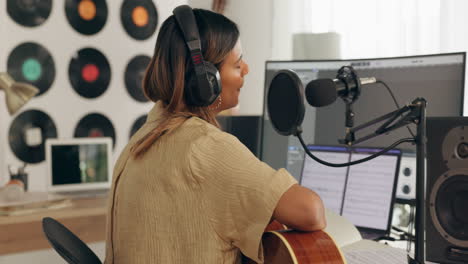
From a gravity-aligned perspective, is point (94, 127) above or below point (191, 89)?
below

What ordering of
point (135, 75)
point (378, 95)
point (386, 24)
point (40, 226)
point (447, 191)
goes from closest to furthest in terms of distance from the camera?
1. point (447, 191)
2. point (378, 95)
3. point (40, 226)
4. point (386, 24)
5. point (135, 75)

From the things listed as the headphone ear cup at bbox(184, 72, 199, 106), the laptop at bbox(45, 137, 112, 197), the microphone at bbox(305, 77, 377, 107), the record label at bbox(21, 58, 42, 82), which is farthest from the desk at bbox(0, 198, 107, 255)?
the microphone at bbox(305, 77, 377, 107)

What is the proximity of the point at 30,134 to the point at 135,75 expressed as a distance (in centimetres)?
65

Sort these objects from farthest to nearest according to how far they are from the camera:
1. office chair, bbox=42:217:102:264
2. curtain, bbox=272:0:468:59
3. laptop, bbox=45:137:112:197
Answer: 1. curtain, bbox=272:0:468:59
2. laptop, bbox=45:137:112:197
3. office chair, bbox=42:217:102:264

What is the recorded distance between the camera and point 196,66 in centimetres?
105

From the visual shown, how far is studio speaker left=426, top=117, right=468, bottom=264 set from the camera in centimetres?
101

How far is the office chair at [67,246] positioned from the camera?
0.88m

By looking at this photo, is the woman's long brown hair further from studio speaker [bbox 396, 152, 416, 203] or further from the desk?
the desk

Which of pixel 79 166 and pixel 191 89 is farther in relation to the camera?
pixel 79 166

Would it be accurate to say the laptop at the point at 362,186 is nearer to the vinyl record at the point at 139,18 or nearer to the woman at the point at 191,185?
the woman at the point at 191,185

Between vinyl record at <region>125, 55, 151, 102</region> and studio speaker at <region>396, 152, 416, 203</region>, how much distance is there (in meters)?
1.69

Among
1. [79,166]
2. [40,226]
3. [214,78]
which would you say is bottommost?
[40,226]

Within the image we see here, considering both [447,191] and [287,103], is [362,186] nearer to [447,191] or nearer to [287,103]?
[447,191]

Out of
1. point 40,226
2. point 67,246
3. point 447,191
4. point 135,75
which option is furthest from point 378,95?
point 135,75
